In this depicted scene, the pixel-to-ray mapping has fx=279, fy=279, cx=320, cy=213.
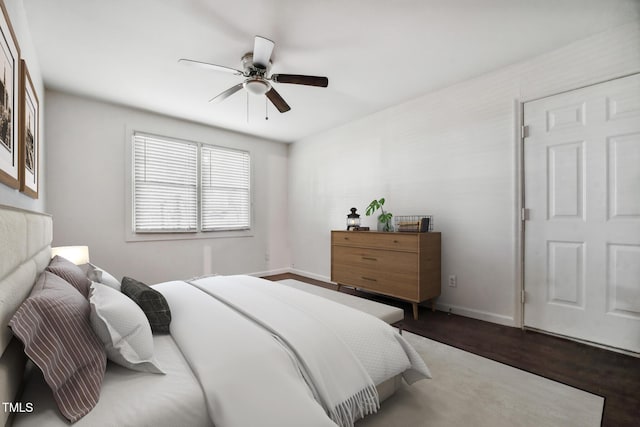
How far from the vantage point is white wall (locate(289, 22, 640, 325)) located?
247cm

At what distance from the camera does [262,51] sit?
7.14 ft

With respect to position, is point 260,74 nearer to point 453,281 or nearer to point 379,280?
point 379,280

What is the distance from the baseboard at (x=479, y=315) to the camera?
280 cm

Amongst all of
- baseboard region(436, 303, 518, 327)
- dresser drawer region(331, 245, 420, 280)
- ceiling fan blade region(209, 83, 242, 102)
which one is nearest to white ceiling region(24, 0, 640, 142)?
ceiling fan blade region(209, 83, 242, 102)

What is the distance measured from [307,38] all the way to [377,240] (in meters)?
2.21

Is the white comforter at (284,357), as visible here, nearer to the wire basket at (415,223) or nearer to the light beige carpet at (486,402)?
the light beige carpet at (486,402)

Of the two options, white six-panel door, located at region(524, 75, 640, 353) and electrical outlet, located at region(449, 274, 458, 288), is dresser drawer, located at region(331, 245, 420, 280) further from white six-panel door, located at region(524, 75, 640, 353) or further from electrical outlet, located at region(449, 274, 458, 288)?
white six-panel door, located at region(524, 75, 640, 353)

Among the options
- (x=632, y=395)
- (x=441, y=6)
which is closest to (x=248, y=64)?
(x=441, y=6)

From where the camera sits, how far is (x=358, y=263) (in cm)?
359

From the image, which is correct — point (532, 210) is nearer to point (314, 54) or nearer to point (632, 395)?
point (632, 395)

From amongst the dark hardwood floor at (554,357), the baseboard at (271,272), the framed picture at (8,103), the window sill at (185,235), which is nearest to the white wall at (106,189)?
the window sill at (185,235)

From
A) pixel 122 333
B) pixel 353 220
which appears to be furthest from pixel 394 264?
pixel 122 333

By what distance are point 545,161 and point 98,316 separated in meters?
3.43

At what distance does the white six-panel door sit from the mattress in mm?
2999
